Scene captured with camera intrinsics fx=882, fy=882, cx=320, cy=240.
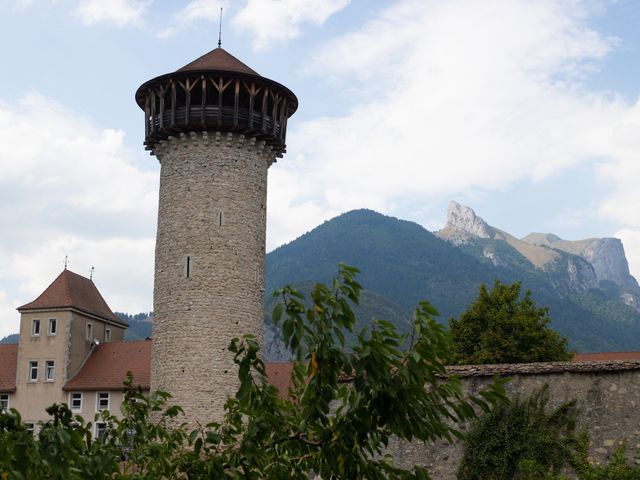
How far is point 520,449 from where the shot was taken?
15.5 m

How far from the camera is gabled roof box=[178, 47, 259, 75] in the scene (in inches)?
1368

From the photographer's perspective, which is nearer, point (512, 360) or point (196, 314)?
point (196, 314)

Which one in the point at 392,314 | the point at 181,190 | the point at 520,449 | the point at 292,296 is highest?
the point at 392,314

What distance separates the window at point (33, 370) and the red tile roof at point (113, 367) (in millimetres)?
1899

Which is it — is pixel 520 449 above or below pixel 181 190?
below

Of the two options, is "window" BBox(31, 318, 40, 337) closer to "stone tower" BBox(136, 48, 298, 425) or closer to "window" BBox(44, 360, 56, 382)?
"window" BBox(44, 360, 56, 382)

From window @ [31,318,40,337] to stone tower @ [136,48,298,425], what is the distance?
15.6 metres

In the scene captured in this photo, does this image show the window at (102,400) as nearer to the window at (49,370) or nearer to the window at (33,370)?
the window at (49,370)

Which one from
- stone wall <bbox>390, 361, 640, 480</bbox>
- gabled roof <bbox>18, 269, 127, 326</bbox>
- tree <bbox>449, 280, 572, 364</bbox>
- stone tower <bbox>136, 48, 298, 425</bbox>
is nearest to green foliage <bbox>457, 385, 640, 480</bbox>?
stone wall <bbox>390, 361, 640, 480</bbox>

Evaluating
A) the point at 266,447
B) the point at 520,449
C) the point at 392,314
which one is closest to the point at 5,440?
the point at 266,447

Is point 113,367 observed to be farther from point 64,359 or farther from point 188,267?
point 188,267

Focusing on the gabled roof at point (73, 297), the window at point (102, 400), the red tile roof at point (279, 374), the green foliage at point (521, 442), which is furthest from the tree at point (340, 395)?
the gabled roof at point (73, 297)

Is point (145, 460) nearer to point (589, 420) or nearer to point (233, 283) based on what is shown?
point (589, 420)

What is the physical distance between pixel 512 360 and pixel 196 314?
13.1m
